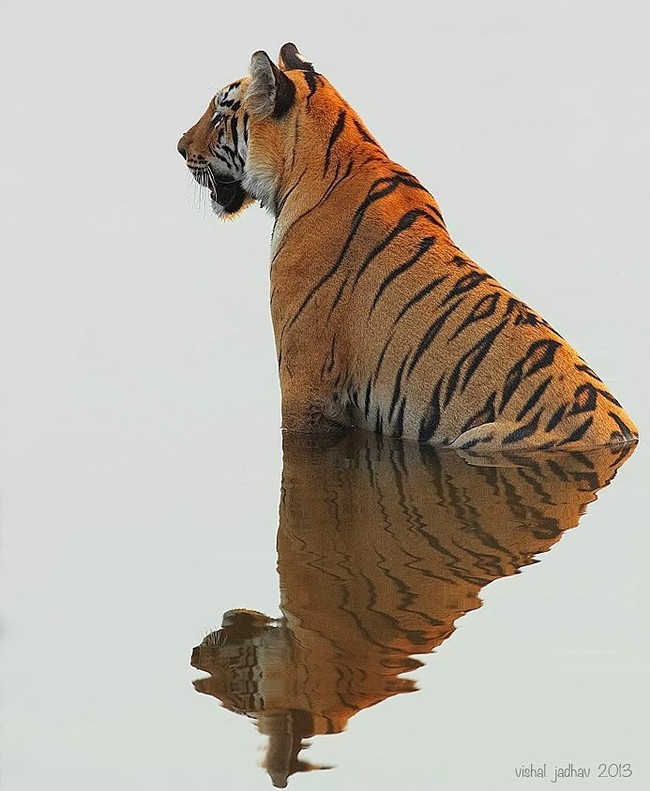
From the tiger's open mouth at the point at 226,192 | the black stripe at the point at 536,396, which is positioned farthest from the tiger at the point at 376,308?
the tiger's open mouth at the point at 226,192

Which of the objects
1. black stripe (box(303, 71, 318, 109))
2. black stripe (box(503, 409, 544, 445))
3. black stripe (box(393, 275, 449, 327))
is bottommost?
black stripe (box(503, 409, 544, 445))

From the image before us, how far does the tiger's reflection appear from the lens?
14.8 ft

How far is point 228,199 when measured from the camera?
7820 millimetres

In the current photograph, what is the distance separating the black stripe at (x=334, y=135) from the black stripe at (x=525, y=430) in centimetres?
143

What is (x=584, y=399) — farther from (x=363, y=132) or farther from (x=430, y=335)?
(x=363, y=132)

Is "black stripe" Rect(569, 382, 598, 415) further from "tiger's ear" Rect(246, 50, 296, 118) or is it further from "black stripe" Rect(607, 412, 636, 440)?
"tiger's ear" Rect(246, 50, 296, 118)

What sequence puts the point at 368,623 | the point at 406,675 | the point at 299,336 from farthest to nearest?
the point at 299,336 < the point at 368,623 < the point at 406,675

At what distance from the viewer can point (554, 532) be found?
598cm

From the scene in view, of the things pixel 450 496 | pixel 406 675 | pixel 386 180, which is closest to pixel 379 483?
pixel 450 496

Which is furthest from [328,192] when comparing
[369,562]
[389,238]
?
[369,562]

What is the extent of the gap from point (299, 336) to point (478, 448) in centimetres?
92

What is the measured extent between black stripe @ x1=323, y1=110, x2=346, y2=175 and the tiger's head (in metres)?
0.21

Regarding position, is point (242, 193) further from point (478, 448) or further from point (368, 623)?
point (368, 623)

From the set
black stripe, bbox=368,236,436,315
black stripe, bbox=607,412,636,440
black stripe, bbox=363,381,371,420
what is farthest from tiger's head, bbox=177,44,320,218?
black stripe, bbox=607,412,636,440
